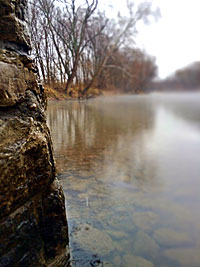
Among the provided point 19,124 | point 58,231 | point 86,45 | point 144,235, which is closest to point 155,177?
point 144,235

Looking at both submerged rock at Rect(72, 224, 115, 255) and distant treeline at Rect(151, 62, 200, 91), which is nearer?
submerged rock at Rect(72, 224, 115, 255)

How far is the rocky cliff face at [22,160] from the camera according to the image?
112 cm

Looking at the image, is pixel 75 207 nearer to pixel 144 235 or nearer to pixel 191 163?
pixel 144 235

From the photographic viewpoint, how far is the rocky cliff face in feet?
3.66

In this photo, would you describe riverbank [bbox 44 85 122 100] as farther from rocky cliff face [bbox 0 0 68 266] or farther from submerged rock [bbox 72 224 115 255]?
submerged rock [bbox 72 224 115 255]

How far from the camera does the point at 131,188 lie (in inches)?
110

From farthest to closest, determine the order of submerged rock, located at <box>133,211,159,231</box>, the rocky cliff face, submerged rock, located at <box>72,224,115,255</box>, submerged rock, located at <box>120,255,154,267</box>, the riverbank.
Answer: the riverbank, submerged rock, located at <box>133,211,159,231</box>, submerged rock, located at <box>72,224,115,255</box>, submerged rock, located at <box>120,255,154,267</box>, the rocky cliff face

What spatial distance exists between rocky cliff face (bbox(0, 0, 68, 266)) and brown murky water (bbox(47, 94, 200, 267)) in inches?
21.0

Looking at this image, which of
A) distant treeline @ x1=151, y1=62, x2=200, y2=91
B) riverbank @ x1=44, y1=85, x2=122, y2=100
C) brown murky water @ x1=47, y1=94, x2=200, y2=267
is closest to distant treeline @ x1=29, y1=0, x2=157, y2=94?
riverbank @ x1=44, y1=85, x2=122, y2=100

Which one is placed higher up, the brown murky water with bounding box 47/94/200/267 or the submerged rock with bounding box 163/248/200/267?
the brown murky water with bounding box 47/94/200/267

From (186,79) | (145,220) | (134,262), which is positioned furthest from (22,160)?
(186,79)

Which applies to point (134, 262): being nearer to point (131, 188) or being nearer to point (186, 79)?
point (131, 188)

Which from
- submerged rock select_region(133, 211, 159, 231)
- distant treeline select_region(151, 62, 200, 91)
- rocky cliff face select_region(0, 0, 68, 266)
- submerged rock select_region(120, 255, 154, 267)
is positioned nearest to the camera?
rocky cliff face select_region(0, 0, 68, 266)

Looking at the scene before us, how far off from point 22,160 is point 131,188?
193cm
